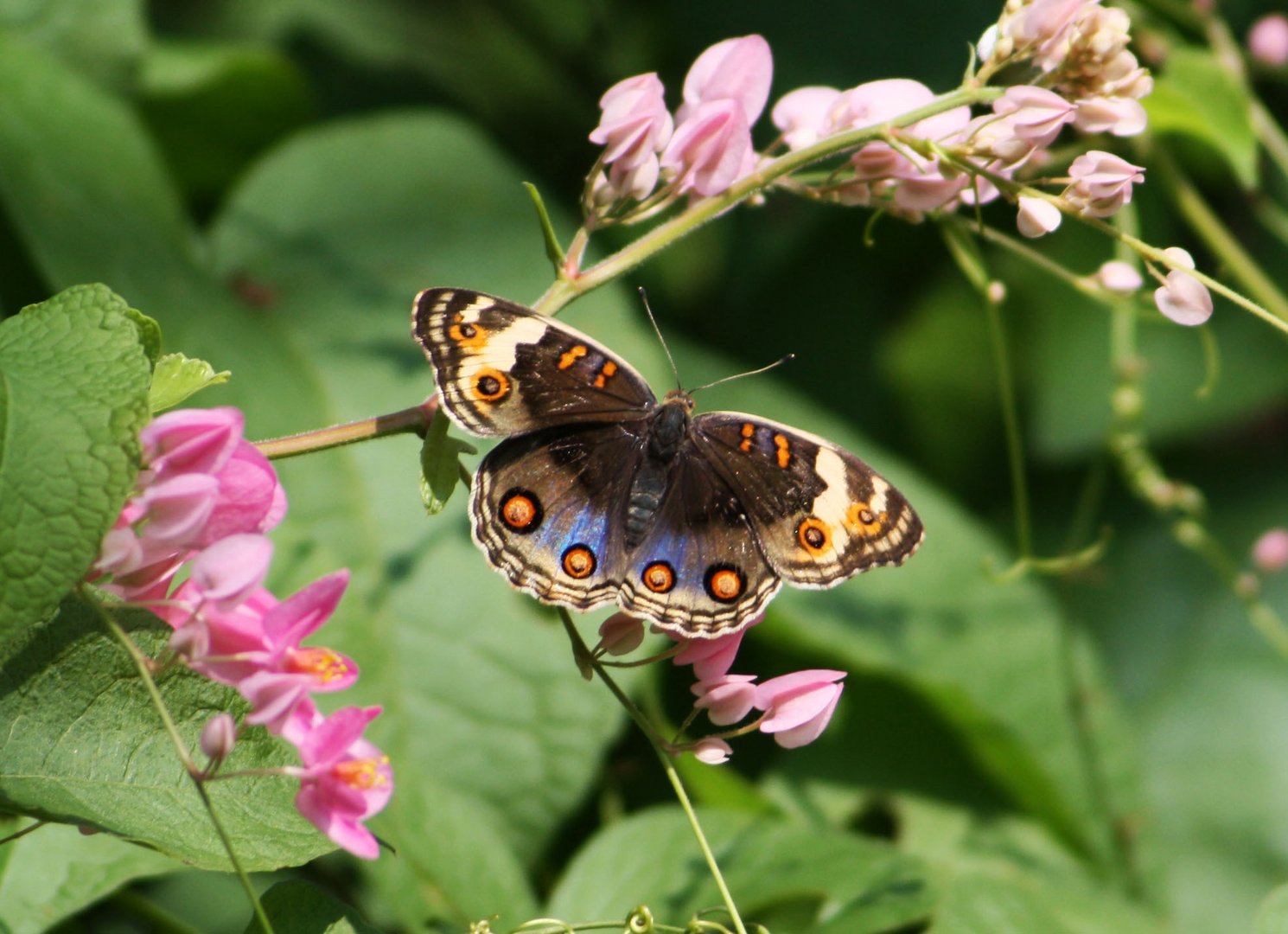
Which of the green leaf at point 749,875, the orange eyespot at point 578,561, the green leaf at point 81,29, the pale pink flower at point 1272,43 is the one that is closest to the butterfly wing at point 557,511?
the orange eyespot at point 578,561

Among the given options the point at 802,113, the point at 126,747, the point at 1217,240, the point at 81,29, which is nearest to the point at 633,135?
the point at 802,113

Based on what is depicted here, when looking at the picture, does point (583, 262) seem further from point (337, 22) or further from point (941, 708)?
point (337, 22)

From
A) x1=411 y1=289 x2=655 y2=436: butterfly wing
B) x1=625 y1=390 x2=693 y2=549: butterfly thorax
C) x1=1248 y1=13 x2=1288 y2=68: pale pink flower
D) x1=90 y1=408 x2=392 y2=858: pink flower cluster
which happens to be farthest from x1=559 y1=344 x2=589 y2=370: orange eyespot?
x1=1248 y1=13 x2=1288 y2=68: pale pink flower

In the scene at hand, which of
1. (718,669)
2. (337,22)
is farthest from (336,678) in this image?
(337,22)

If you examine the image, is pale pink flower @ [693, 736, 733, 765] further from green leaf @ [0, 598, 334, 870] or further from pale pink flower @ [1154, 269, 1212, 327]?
pale pink flower @ [1154, 269, 1212, 327]

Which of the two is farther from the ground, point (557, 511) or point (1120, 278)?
point (1120, 278)

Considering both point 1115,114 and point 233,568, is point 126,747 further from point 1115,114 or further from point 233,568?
point 1115,114
